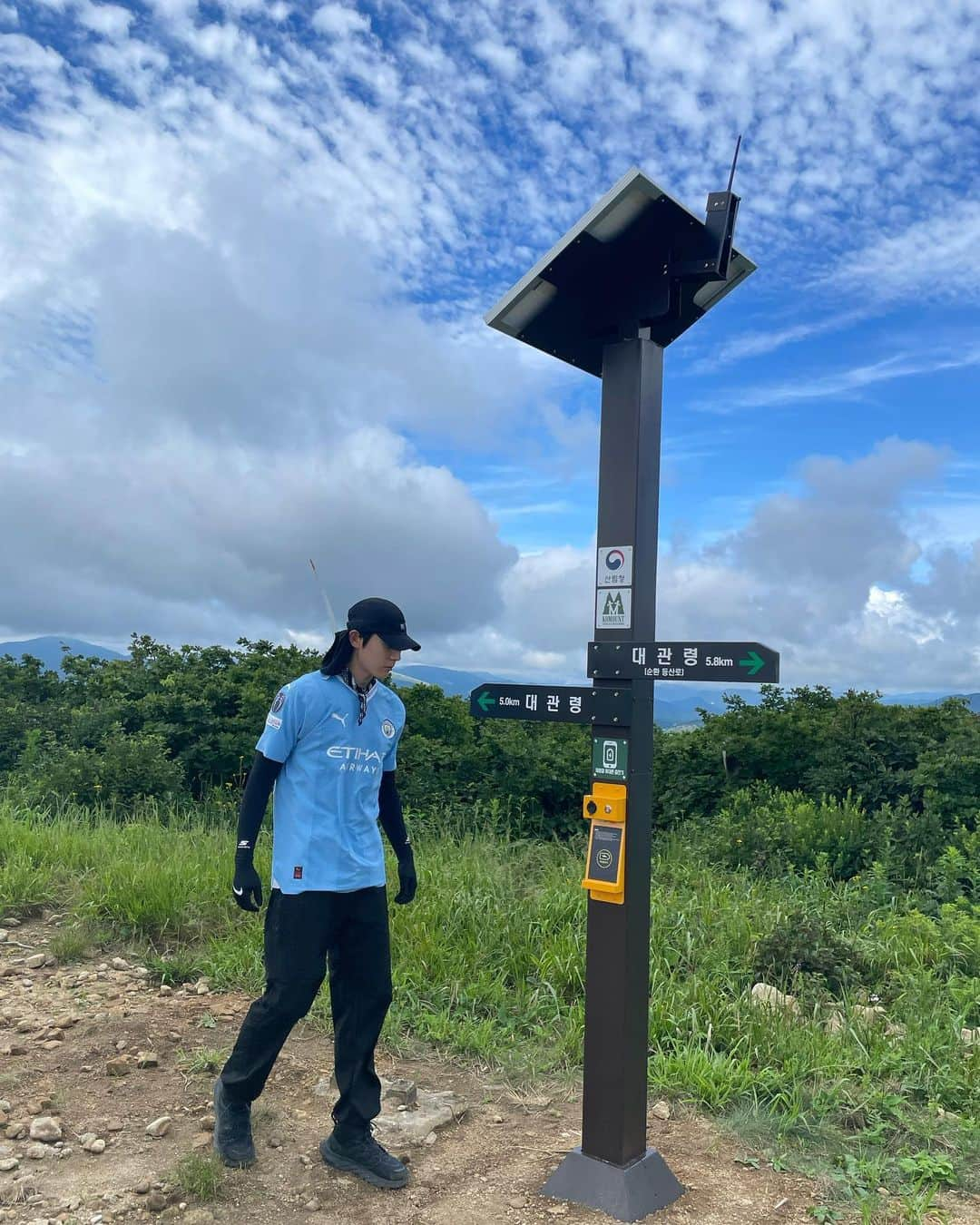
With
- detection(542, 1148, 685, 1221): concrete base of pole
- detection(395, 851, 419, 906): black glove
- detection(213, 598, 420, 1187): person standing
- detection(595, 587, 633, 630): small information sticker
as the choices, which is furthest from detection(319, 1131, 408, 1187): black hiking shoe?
detection(595, 587, 633, 630): small information sticker

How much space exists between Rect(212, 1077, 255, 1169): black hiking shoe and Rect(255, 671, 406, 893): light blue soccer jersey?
2.77ft

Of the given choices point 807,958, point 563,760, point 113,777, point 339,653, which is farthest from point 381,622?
point 113,777

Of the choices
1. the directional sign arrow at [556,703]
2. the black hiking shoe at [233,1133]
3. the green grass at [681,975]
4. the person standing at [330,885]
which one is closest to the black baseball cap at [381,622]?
the person standing at [330,885]

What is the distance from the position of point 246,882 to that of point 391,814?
66 cm

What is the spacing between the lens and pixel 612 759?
3469mm

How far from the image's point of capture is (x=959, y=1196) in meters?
3.57

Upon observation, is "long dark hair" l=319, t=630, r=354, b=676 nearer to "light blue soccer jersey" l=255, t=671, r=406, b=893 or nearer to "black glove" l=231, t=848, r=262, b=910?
"light blue soccer jersey" l=255, t=671, r=406, b=893

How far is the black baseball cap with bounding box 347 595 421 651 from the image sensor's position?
12.3ft

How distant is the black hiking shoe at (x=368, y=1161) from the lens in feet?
11.8

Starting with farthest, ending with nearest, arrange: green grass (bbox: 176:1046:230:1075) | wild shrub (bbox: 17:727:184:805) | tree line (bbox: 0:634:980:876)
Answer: wild shrub (bbox: 17:727:184:805)
tree line (bbox: 0:634:980:876)
green grass (bbox: 176:1046:230:1075)

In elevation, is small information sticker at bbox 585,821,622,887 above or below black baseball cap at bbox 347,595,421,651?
below

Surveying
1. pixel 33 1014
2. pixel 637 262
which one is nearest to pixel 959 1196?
pixel 637 262

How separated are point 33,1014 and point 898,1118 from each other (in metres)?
4.00

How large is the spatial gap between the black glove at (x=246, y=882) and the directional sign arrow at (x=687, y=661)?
1363 millimetres
